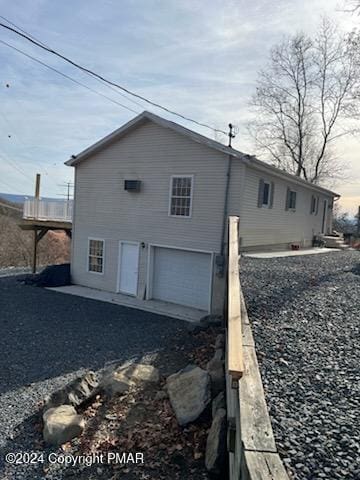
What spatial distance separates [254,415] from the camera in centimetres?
235

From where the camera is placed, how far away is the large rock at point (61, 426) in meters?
4.41

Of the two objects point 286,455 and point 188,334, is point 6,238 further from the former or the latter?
point 286,455

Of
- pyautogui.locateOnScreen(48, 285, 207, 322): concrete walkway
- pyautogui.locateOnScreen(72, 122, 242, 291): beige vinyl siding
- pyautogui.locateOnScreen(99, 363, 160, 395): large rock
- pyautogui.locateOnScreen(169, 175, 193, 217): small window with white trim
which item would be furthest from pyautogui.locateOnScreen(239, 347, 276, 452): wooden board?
pyautogui.locateOnScreen(169, 175, 193, 217): small window with white trim

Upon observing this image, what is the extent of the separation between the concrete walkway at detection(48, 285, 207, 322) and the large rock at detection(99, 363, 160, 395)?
461 centimetres

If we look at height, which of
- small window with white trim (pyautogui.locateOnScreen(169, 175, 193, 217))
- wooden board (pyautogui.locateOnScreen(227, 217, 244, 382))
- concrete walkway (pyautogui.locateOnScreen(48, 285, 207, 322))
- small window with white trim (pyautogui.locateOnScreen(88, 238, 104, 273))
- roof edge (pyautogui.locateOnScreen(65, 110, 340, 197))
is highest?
roof edge (pyautogui.locateOnScreen(65, 110, 340, 197))

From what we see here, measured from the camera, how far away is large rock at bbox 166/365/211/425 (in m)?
4.38

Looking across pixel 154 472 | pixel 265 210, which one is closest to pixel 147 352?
pixel 154 472

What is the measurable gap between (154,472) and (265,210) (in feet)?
33.0

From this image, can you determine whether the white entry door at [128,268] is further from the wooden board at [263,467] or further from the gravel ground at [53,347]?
the wooden board at [263,467]

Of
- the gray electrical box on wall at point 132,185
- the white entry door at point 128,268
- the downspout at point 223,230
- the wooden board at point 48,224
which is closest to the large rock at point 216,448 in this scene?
the downspout at point 223,230

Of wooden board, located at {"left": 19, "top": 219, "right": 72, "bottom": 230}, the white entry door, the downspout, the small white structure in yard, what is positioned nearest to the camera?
the downspout

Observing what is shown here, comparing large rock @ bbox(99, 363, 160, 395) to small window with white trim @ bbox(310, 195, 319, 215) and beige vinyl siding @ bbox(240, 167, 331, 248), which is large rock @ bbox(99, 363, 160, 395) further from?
small window with white trim @ bbox(310, 195, 319, 215)

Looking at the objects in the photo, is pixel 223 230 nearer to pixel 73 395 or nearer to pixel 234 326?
pixel 73 395

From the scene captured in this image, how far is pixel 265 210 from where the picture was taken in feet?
41.4
